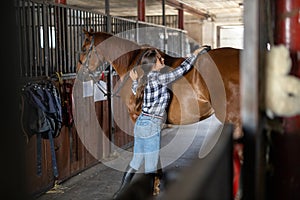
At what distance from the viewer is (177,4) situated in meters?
9.51

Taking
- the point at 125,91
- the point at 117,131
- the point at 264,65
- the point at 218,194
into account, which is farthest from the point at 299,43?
the point at 117,131

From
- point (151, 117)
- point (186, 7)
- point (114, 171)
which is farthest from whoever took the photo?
point (186, 7)

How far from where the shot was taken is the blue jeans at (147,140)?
10.8ft

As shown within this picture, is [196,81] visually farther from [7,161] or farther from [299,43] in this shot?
[7,161]

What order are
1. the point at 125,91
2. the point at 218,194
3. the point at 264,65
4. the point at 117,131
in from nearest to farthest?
the point at 218,194
the point at 264,65
the point at 125,91
the point at 117,131

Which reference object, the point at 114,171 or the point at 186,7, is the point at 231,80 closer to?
the point at 114,171

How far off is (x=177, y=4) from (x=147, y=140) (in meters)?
6.83

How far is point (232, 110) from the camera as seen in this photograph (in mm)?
3480

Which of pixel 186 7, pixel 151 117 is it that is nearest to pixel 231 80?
pixel 151 117

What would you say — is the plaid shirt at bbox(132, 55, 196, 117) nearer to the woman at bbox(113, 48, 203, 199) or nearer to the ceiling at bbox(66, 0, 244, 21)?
the woman at bbox(113, 48, 203, 199)

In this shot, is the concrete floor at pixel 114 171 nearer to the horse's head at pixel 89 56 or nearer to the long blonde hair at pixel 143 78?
the long blonde hair at pixel 143 78

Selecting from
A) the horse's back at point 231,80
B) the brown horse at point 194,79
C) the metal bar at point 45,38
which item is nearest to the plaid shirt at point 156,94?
the brown horse at point 194,79

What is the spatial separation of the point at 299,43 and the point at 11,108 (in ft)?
3.24

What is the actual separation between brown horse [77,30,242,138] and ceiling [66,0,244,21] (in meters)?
4.83
